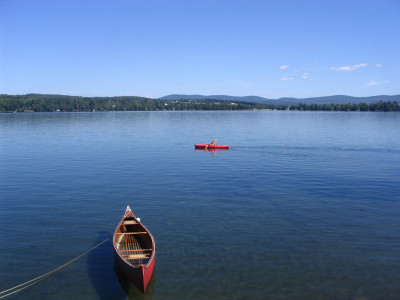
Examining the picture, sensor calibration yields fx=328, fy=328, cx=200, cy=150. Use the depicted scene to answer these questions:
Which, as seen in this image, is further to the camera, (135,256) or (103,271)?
(103,271)

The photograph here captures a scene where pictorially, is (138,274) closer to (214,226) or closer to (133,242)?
(133,242)

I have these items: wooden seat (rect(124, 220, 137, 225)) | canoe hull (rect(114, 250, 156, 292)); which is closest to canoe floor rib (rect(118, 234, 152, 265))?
wooden seat (rect(124, 220, 137, 225))

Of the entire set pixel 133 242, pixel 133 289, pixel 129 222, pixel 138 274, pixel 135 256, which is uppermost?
pixel 129 222

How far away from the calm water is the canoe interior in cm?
96

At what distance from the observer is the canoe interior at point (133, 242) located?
16.7 metres

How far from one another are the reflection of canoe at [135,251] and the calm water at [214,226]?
848mm

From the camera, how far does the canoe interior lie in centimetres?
1670

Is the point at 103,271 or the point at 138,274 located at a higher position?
the point at 138,274

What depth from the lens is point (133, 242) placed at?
19.2m

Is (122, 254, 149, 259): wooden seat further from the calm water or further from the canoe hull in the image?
the calm water

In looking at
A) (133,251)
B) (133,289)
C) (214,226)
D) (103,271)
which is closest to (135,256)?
(133,251)

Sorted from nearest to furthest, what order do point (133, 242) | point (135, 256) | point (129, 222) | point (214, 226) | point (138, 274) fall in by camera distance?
point (138, 274) → point (135, 256) → point (133, 242) → point (129, 222) → point (214, 226)

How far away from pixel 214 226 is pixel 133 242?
5678 millimetres

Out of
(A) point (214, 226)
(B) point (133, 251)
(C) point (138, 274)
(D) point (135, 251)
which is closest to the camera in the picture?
(C) point (138, 274)
